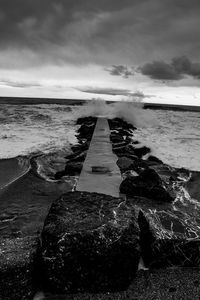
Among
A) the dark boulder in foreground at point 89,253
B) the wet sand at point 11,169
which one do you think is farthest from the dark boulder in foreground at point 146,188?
the wet sand at point 11,169

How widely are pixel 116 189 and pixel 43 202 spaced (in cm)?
130

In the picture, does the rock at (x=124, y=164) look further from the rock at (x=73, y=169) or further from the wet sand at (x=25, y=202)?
the wet sand at (x=25, y=202)

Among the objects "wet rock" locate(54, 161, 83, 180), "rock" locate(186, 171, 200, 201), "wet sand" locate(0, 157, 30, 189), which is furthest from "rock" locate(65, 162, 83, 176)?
"rock" locate(186, 171, 200, 201)

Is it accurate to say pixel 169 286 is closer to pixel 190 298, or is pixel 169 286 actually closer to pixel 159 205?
pixel 190 298

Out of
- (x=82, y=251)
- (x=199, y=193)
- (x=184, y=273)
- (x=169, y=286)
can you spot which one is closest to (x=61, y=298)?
(x=82, y=251)

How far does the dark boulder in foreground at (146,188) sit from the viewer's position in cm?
418

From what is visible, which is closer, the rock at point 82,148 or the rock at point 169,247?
the rock at point 169,247

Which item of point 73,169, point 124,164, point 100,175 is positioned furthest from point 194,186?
point 73,169

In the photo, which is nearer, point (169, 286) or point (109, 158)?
point (169, 286)

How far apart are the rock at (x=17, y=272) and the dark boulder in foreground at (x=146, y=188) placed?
89.3 inches

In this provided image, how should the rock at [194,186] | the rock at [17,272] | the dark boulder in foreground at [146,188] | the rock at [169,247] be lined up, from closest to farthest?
the rock at [17,272] < the rock at [169,247] < the dark boulder in foreground at [146,188] < the rock at [194,186]

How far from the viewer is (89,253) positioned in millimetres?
2322

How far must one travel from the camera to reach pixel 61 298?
239 centimetres

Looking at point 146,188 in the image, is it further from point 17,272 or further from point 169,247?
point 17,272
